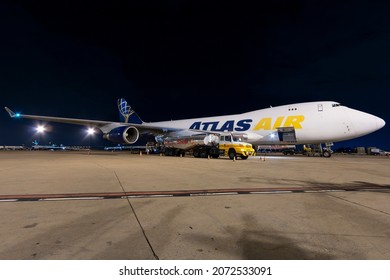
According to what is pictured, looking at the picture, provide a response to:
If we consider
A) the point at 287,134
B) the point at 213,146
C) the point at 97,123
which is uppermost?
the point at 97,123

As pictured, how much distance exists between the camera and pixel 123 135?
79.5 ft

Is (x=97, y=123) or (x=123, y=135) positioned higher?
(x=97, y=123)

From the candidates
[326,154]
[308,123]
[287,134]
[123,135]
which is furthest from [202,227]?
[326,154]

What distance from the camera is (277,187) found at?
7016mm

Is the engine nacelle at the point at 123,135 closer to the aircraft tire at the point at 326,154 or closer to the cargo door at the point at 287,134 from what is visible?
the cargo door at the point at 287,134

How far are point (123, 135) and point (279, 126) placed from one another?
49.0 feet

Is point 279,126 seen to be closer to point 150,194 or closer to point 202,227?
point 150,194

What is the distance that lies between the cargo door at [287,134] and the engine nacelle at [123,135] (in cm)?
1412

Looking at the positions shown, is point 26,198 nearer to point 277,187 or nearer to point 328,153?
point 277,187

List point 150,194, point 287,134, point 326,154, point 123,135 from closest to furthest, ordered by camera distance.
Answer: point 150,194 → point 287,134 → point 123,135 → point 326,154

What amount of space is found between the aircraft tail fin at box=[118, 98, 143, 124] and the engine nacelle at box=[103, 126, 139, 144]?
12851 mm

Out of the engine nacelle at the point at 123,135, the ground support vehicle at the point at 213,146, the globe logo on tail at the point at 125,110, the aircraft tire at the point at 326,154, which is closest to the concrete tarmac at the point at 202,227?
the ground support vehicle at the point at 213,146
